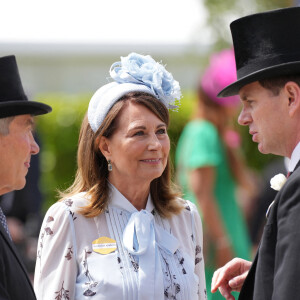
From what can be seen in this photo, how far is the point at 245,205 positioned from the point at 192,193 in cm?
641

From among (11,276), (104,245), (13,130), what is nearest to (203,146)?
(104,245)

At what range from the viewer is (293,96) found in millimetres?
3260

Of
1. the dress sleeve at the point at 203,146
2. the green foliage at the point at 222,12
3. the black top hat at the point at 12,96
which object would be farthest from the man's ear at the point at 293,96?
the green foliage at the point at 222,12

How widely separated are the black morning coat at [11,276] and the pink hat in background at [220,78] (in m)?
3.34

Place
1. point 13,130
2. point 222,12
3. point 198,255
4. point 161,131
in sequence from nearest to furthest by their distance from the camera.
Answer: point 13,130, point 161,131, point 198,255, point 222,12

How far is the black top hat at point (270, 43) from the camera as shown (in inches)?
131

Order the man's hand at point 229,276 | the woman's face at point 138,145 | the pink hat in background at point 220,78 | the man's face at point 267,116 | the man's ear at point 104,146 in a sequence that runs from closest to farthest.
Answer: the man's face at point 267,116 → the man's hand at point 229,276 → the woman's face at point 138,145 → the man's ear at point 104,146 → the pink hat in background at point 220,78

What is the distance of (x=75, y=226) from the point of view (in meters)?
3.80

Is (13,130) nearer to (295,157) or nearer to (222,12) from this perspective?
(295,157)

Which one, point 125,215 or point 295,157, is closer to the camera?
point 295,157

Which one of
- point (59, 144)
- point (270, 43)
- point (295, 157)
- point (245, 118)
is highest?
point (270, 43)

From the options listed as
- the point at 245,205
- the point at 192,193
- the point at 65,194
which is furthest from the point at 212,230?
the point at 245,205

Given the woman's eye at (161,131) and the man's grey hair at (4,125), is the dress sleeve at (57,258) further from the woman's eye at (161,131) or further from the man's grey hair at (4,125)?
the woman's eye at (161,131)

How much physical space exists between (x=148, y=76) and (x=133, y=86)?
111mm
